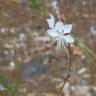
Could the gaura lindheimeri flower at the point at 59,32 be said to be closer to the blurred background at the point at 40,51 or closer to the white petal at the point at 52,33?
the white petal at the point at 52,33

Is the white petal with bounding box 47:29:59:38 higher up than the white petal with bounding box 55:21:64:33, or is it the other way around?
the white petal with bounding box 55:21:64:33

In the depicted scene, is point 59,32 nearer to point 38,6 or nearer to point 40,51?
point 40,51

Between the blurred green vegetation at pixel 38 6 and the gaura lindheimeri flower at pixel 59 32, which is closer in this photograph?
the gaura lindheimeri flower at pixel 59 32

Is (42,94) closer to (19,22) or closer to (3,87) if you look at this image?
(3,87)

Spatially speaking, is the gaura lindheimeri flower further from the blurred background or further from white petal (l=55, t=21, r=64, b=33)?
the blurred background

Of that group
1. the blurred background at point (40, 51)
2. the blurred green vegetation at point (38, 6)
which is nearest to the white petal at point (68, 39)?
the blurred background at point (40, 51)

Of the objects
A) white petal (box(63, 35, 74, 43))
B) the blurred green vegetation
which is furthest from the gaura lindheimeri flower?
the blurred green vegetation

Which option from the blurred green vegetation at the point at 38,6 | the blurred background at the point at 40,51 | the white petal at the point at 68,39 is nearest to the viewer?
the white petal at the point at 68,39

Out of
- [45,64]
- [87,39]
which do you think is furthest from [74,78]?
[87,39]
